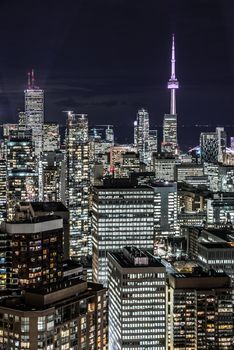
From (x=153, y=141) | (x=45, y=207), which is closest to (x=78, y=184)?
(x=45, y=207)

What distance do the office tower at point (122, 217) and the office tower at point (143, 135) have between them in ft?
112

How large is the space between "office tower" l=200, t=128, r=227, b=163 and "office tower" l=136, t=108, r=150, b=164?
4892 mm

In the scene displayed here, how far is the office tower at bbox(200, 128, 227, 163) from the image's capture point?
6369 centimetres

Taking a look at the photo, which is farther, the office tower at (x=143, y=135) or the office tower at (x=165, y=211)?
the office tower at (x=143, y=135)

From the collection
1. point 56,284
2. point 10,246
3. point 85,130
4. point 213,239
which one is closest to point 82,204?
point 85,130

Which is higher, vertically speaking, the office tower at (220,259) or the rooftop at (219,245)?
the rooftop at (219,245)

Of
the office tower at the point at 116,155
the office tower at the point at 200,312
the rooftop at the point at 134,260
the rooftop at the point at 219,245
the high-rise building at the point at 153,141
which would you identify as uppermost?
the high-rise building at the point at 153,141

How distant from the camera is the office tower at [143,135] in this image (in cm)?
6436

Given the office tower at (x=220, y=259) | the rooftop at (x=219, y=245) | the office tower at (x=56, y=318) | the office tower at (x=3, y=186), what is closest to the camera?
the office tower at (x=56, y=318)

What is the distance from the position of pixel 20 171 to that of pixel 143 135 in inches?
1225

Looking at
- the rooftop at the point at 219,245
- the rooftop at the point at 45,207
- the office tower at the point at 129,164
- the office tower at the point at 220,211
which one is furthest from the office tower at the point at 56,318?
the office tower at the point at 129,164

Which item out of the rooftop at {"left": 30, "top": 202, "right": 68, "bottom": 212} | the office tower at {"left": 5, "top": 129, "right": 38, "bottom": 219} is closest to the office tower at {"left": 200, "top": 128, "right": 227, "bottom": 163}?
the office tower at {"left": 5, "top": 129, "right": 38, "bottom": 219}

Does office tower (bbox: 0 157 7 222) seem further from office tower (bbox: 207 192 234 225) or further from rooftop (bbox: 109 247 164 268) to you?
rooftop (bbox: 109 247 164 268)

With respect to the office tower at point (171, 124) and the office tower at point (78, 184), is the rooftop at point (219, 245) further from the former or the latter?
the office tower at point (171, 124)
